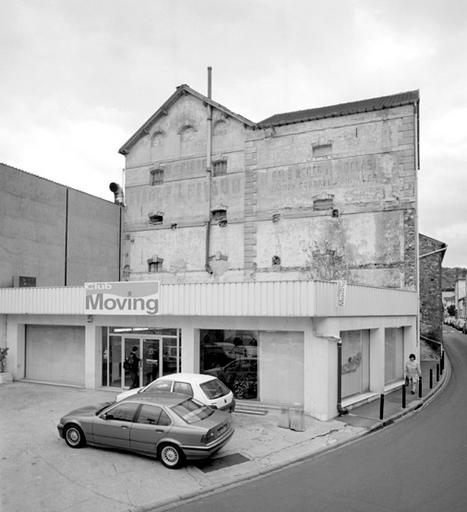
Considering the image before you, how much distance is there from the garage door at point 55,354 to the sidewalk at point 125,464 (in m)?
4.69

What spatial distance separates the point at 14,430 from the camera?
45.3 feet

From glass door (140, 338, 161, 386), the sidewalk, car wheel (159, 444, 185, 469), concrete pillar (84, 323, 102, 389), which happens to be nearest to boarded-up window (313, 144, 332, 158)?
glass door (140, 338, 161, 386)

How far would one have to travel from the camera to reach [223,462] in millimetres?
11383

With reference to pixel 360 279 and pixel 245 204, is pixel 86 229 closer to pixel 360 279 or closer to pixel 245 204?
pixel 245 204

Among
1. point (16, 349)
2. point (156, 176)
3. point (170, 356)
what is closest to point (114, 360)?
point (170, 356)

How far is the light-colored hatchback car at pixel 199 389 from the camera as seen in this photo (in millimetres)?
14062

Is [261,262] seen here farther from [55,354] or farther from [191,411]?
[191,411]

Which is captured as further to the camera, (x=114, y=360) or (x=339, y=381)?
(x=114, y=360)

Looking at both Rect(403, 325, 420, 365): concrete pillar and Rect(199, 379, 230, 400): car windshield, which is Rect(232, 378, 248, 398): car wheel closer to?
Rect(199, 379, 230, 400): car windshield

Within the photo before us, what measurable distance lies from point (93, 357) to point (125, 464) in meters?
10.2

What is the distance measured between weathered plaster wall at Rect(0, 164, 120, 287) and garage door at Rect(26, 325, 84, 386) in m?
3.32

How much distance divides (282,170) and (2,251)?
1576cm

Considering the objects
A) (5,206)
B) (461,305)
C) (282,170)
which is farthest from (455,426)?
(461,305)

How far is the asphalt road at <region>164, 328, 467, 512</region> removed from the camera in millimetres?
8719
